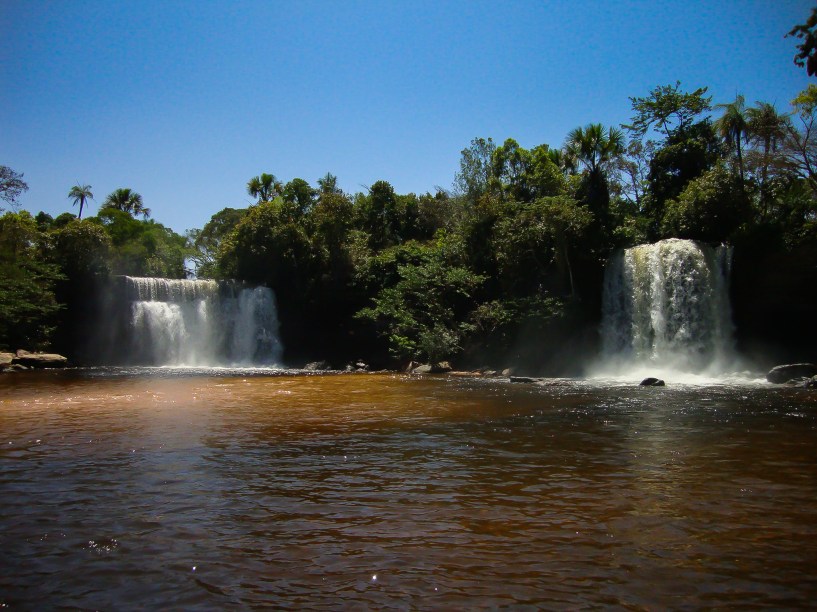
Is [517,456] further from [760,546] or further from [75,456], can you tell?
[75,456]

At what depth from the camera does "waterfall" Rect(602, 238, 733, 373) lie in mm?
27703

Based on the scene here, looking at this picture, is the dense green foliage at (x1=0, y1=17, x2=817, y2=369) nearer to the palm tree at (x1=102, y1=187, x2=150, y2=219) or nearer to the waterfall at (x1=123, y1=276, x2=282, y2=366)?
the waterfall at (x1=123, y1=276, x2=282, y2=366)

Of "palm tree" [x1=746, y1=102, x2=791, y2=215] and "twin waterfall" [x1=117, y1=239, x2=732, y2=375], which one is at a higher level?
"palm tree" [x1=746, y1=102, x2=791, y2=215]

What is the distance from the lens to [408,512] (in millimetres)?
6531

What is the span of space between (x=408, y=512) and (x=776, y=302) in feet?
89.2

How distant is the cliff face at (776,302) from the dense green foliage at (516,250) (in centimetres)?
9

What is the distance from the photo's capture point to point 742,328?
28188mm

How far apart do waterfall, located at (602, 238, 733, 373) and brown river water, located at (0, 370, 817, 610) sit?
48.8 feet

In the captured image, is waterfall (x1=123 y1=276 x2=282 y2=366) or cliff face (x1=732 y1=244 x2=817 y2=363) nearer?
cliff face (x1=732 y1=244 x2=817 y2=363)

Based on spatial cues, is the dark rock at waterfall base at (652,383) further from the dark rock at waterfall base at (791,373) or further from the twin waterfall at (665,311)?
the twin waterfall at (665,311)

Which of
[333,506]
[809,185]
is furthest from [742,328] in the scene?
[333,506]

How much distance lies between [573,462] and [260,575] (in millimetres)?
5494

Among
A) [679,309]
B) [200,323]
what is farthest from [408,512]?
[200,323]

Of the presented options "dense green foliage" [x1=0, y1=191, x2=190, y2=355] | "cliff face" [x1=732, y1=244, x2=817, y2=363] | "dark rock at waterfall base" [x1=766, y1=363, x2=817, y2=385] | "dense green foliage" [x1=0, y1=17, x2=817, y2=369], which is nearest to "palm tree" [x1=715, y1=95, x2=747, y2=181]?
"dense green foliage" [x1=0, y1=17, x2=817, y2=369]
